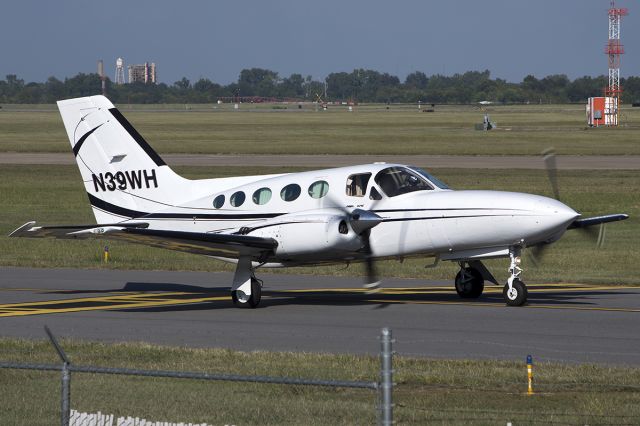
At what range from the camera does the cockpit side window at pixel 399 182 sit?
69.9 feet

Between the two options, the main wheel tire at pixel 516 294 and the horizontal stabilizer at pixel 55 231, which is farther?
the main wheel tire at pixel 516 294

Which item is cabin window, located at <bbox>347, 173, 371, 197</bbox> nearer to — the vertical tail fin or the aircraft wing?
the aircraft wing

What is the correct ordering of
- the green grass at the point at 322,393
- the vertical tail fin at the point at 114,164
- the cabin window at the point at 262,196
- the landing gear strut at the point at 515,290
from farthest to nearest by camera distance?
the vertical tail fin at the point at 114,164
the cabin window at the point at 262,196
the landing gear strut at the point at 515,290
the green grass at the point at 322,393

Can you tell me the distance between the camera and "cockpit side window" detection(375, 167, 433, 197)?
21.3 meters

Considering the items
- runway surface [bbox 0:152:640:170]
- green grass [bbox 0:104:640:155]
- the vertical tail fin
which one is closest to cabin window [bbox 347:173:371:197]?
the vertical tail fin

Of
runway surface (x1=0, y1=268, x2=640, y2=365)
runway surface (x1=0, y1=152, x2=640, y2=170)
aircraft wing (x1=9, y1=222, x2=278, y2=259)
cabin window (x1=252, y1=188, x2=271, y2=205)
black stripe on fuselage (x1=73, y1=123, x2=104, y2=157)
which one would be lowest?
runway surface (x1=0, y1=152, x2=640, y2=170)

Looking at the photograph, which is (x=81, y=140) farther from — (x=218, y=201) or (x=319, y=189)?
(x=319, y=189)

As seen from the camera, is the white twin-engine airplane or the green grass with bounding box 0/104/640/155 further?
the green grass with bounding box 0/104/640/155

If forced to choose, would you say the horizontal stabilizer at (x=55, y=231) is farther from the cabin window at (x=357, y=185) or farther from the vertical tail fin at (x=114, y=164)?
the cabin window at (x=357, y=185)

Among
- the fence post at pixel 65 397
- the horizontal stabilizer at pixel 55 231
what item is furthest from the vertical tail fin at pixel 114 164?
the fence post at pixel 65 397

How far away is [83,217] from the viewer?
42.1m

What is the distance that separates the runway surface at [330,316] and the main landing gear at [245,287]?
291mm

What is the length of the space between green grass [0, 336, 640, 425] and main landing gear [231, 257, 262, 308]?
5.02 metres

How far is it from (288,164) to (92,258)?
3477cm
